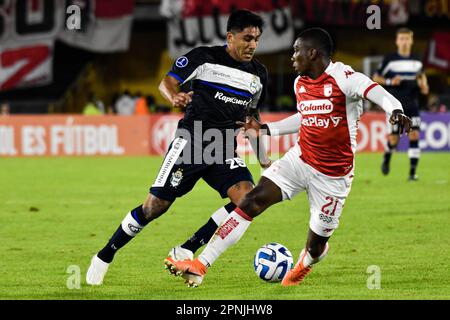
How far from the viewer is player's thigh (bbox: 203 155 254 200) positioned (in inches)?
350

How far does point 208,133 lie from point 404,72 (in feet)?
34.3

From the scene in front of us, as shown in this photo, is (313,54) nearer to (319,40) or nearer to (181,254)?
(319,40)

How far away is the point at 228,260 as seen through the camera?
398 inches

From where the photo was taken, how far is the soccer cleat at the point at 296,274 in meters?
8.56

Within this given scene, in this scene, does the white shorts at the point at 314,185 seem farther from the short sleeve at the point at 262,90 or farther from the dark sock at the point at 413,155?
the dark sock at the point at 413,155

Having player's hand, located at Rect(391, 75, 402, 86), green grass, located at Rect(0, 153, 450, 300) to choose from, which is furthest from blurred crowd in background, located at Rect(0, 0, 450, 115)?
player's hand, located at Rect(391, 75, 402, 86)

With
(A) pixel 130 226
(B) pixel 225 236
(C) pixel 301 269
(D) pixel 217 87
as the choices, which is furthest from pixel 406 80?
(B) pixel 225 236

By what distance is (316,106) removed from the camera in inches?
324

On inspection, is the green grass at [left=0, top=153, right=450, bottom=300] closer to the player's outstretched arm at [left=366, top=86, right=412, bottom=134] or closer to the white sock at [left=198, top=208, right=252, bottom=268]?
the white sock at [left=198, top=208, right=252, bottom=268]

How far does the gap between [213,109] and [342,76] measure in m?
1.42

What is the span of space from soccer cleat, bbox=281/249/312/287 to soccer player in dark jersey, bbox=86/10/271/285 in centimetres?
75

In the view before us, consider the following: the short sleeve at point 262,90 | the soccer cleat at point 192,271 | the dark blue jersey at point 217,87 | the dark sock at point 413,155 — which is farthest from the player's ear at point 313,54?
the dark sock at point 413,155

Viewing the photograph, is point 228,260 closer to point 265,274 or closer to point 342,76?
point 265,274

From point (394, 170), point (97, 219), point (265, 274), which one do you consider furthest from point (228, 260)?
point (394, 170)
